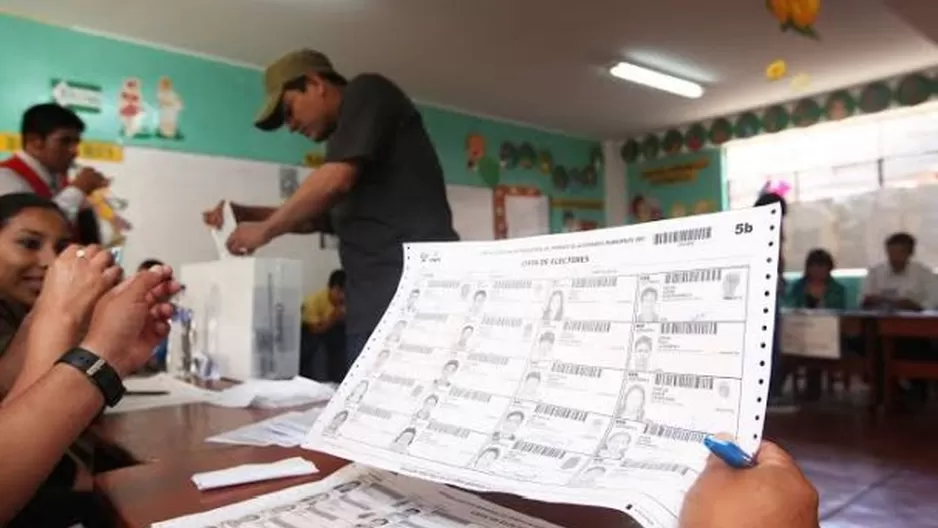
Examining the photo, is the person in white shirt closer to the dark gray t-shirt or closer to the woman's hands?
the dark gray t-shirt

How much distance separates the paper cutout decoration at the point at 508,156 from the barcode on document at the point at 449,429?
5.31 m

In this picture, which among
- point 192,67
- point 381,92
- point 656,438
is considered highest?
point 192,67

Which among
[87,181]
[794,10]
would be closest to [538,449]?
[794,10]

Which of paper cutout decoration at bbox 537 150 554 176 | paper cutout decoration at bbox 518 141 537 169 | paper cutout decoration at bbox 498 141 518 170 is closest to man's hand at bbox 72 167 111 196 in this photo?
paper cutout decoration at bbox 498 141 518 170

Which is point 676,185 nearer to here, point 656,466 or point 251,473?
point 251,473

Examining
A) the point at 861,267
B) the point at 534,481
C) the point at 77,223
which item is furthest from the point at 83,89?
the point at 861,267

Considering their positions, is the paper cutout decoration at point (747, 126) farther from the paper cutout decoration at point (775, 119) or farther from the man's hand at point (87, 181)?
the man's hand at point (87, 181)

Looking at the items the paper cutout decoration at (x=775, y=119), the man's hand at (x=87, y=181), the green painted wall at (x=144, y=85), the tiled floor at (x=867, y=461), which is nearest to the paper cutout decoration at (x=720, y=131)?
the paper cutout decoration at (x=775, y=119)

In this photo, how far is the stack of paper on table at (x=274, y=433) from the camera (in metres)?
0.84

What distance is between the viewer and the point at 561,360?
0.52 metres

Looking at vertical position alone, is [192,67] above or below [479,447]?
above

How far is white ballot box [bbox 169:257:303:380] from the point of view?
1.56 m

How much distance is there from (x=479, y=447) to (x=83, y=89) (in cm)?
387

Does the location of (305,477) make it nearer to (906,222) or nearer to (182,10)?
(182,10)
